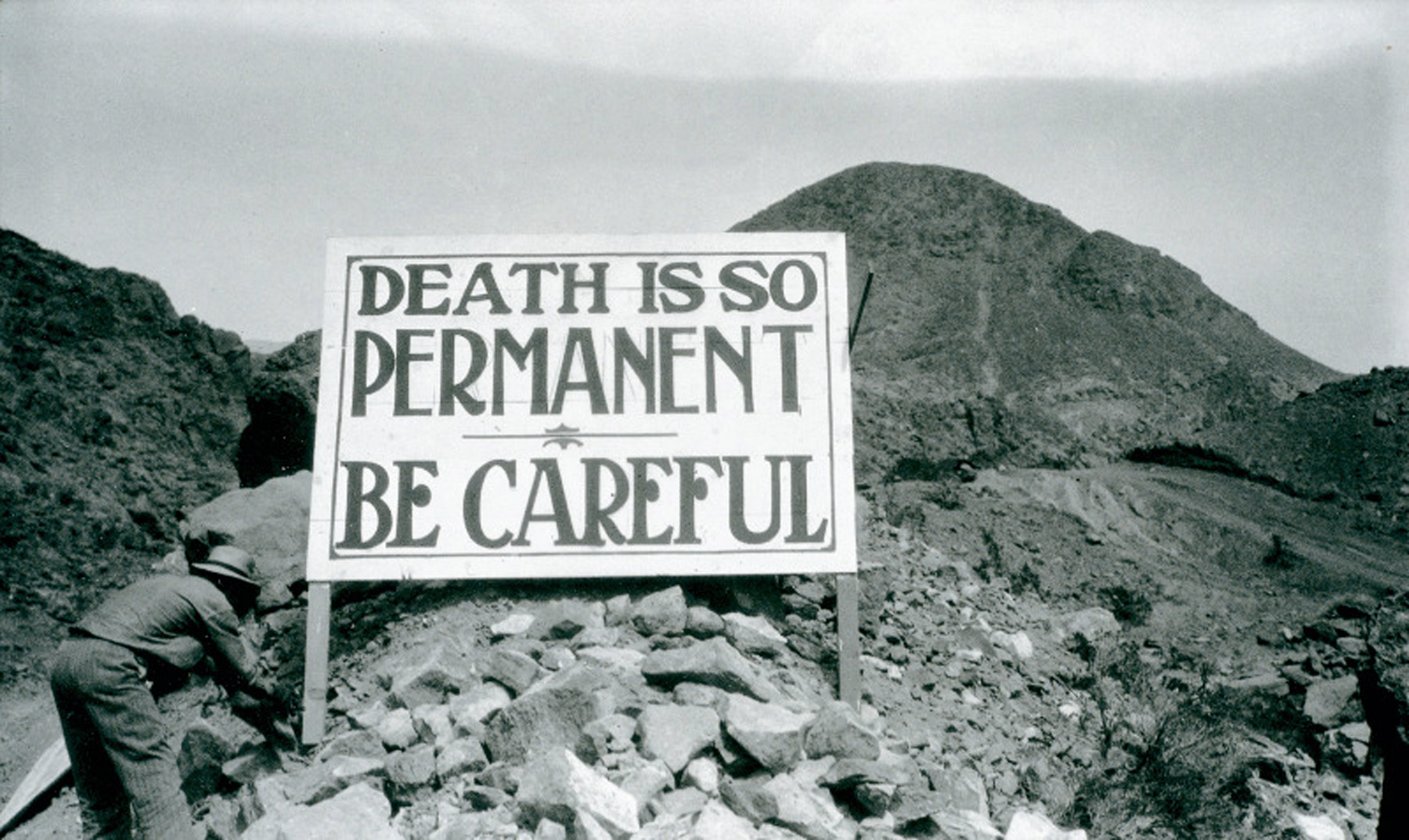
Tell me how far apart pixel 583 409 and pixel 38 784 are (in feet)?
11.9

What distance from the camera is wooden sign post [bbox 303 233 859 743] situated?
18.9ft

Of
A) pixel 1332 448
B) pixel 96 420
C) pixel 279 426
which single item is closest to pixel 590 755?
pixel 279 426

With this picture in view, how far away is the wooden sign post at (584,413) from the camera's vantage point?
5758 millimetres

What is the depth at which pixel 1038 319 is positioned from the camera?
38.3 m

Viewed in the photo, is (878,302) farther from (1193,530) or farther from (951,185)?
(1193,530)

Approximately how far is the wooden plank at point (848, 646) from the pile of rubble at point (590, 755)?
15 centimetres

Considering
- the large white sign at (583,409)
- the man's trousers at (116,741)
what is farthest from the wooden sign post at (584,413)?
the man's trousers at (116,741)

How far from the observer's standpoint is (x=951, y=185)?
155 feet

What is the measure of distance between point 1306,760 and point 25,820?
24.6 ft

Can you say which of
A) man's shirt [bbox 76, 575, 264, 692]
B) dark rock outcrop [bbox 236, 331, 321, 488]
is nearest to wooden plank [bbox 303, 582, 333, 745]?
man's shirt [bbox 76, 575, 264, 692]

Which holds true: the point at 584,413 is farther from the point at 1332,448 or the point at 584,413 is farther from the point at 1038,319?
the point at 1038,319

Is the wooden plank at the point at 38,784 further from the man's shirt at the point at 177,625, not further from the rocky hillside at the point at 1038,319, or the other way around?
the rocky hillside at the point at 1038,319

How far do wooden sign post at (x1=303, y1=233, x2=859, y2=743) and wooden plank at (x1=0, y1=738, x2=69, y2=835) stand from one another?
174 cm

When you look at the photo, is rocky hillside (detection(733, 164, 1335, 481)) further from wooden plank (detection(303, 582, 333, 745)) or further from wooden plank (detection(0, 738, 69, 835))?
wooden plank (detection(0, 738, 69, 835))
